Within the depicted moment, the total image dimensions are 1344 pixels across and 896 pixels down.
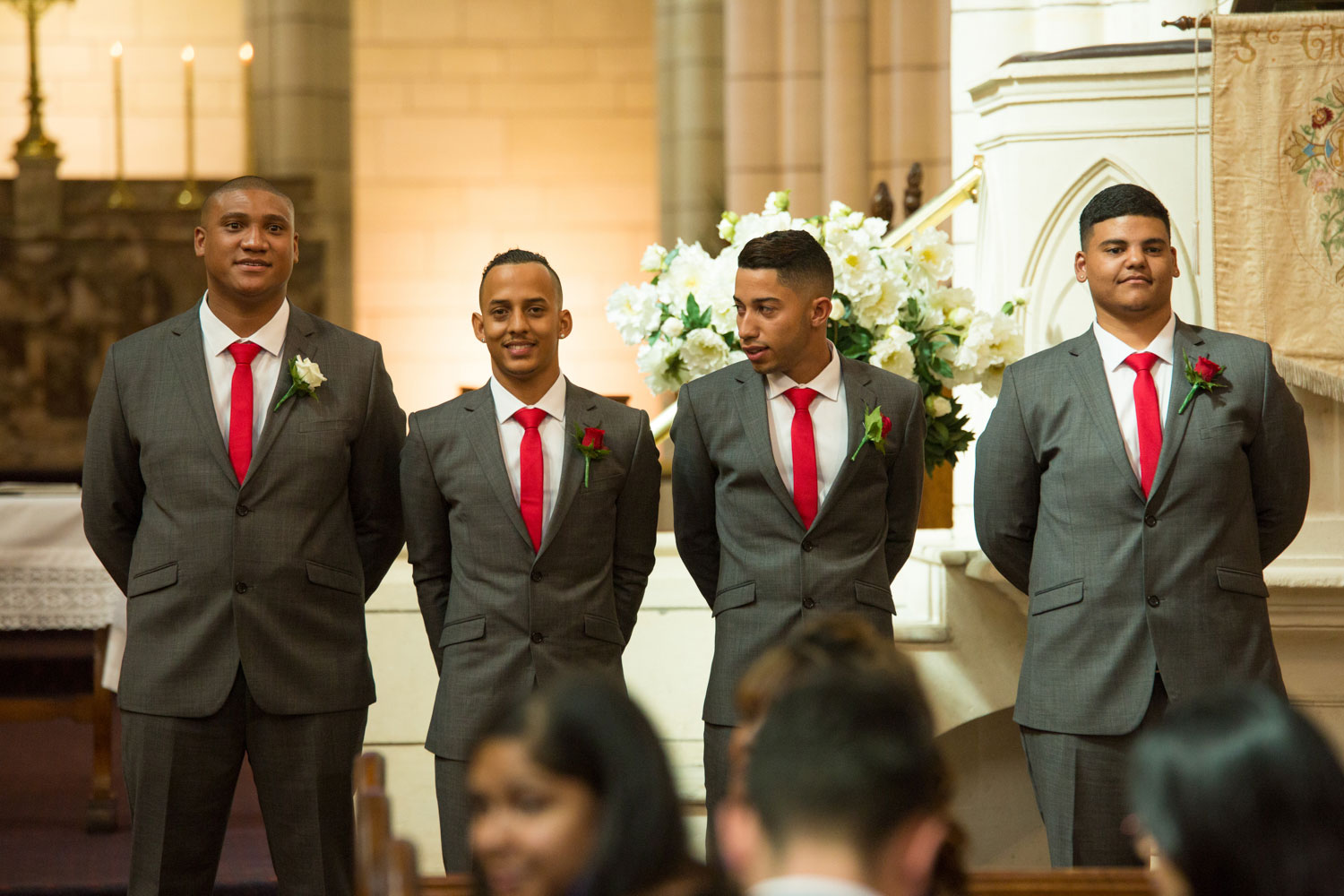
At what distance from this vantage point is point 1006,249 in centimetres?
422

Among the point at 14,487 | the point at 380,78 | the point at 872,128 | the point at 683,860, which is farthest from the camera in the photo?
the point at 380,78

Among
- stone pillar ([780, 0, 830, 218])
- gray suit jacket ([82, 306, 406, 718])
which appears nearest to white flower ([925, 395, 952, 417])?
gray suit jacket ([82, 306, 406, 718])

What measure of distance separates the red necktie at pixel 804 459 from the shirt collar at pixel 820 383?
0.02m

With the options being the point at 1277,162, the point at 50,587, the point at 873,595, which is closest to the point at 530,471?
the point at 873,595

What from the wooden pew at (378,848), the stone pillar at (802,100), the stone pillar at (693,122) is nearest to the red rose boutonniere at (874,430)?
the wooden pew at (378,848)

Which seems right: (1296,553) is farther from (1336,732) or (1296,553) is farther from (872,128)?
(872,128)

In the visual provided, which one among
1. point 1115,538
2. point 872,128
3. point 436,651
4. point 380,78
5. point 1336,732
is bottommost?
point 1336,732

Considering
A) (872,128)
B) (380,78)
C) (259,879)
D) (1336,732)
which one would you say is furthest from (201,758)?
(380,78)

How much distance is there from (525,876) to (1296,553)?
2900 millimetres

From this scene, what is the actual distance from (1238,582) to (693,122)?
7.41 metres

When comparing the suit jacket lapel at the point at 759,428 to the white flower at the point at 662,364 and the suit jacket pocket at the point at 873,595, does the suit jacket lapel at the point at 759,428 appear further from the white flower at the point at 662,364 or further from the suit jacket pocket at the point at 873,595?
the white flower at the point at 662,364

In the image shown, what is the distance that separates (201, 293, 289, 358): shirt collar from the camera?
313 cm

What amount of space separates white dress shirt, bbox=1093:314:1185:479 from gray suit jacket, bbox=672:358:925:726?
0.39 meters

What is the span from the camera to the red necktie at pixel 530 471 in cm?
304
